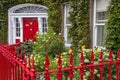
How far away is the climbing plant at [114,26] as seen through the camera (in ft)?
26.1

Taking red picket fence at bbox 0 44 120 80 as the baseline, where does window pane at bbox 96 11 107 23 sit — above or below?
above

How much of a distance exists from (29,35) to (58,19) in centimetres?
283

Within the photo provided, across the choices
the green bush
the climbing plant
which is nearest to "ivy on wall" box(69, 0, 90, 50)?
the green bush

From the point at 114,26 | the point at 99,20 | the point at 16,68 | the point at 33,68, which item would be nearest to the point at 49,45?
the point at 114,26

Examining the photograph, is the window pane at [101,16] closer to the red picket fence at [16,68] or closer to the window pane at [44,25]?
the red picket fence at [16,68]

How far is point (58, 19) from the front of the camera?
12672mm

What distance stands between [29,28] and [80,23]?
533cm

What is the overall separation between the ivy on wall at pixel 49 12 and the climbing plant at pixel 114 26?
169 inches

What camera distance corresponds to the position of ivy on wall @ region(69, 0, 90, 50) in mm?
9953

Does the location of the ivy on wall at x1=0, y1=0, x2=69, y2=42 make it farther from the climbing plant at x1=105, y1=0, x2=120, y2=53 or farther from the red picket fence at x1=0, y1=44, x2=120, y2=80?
the red picket fence at x1=0, y1=44, x2=120, y2=80

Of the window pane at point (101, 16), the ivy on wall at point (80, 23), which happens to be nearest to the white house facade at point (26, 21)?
the ivy on wall at point (80, 23)

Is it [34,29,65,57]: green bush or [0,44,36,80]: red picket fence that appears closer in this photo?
[0,44,36,80]: red picket fence

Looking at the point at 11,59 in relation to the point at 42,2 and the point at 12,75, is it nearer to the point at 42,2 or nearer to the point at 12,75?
the point at 12,75

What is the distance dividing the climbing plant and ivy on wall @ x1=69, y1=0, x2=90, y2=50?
183cm
